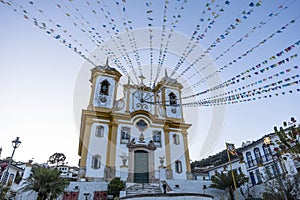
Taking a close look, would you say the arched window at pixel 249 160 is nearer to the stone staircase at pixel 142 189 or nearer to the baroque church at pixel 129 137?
the baroque church at pixel 129 137

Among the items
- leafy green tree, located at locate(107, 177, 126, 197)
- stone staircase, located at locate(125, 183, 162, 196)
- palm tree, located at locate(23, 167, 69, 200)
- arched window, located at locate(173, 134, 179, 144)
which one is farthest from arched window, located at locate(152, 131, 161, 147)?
palm tree, located at locate(23, 167, 69, 200)

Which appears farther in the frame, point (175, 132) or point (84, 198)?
point (175, 132)

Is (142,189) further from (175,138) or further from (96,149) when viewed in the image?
(175,138)

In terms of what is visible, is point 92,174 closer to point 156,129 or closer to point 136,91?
point 156,129

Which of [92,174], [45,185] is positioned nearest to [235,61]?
[45,185]

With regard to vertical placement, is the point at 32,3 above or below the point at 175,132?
below

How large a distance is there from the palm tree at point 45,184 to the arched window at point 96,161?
454 cm

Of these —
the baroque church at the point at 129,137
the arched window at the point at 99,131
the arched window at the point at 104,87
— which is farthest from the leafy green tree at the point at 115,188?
the arched window at the point at 104,87

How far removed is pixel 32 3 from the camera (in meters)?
5.22

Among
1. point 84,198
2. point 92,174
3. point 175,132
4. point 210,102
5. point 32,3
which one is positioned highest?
point 175,132

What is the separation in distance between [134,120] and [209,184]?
7.96 meters

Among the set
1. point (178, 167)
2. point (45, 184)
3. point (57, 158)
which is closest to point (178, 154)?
point (178, 167)

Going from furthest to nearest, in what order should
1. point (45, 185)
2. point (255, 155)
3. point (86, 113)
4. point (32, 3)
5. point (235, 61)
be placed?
point (255, 155), point (86, 113), point (45, 185), point (235, 61), point (32, 3)

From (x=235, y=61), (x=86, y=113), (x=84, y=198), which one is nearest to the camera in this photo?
(x=235, y=61)
